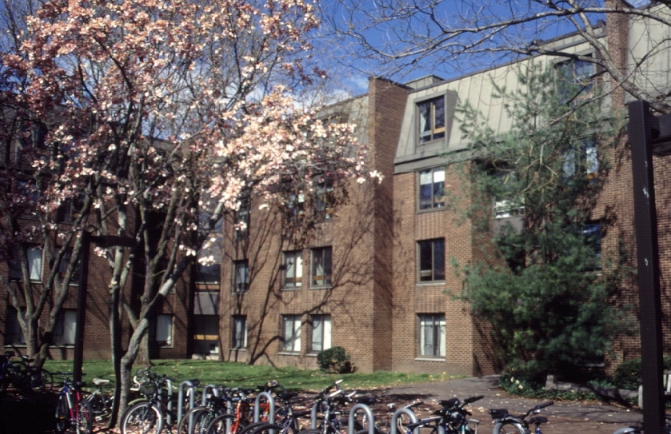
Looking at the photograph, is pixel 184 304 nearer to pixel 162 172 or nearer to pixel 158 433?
pixel 162 172

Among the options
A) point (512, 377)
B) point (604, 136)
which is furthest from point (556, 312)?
point (604, 136)

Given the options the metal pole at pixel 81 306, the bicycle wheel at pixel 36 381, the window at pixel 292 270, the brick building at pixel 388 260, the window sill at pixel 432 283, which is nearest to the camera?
the metal pole at pixel 81 306

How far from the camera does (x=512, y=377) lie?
21.7m

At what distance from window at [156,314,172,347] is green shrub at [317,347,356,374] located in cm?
1391

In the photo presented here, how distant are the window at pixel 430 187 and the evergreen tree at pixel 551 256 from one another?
7.62 m

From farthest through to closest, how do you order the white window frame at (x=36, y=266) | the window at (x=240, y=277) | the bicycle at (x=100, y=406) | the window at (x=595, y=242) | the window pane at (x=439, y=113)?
the window at (x=240, y=277) → the white window frame at (x=36, y=266) → the window pane at (x=439, y=113) → the window at (x=595, y=242) → the bicycle at (x=100, y=406)

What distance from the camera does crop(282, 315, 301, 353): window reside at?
32.9 m

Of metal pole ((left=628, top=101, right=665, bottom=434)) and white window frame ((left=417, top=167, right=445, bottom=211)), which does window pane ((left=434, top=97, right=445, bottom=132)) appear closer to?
white window frame ((left=417, top=167, right=445, bottom=211))

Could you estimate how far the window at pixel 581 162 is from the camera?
19406 millimetres

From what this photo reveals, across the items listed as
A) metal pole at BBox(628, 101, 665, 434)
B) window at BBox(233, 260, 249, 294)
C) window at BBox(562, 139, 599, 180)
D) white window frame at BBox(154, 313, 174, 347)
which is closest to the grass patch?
window at BBox(233, 260, 249, 294)

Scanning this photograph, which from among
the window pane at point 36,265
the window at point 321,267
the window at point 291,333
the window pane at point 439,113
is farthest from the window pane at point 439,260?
the window pane at point 36,265

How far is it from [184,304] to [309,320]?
1165 cm

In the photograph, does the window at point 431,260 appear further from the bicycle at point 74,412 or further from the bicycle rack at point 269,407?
the bicycle rack at point 269,407

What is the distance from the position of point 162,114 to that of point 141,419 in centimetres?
743
